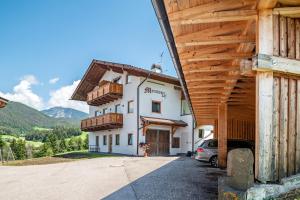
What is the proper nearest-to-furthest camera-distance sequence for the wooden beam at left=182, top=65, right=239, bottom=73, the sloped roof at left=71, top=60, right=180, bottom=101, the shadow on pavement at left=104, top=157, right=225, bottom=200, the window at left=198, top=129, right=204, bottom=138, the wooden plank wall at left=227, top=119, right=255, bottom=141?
1. the shadow on pavement at left=104, top=157, right=225, bottom=200
2. the wooden beam at left=182, top=65, right=239, bottom=73
3. the wooden plank wall at left=227, top=119, right=255, bottom=141
4. the sloped roof at left=71, top=60, right=180, bottom=101
5. the window at left=198, top=129, right=204, bottom=138

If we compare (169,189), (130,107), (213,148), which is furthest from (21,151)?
(169,189)

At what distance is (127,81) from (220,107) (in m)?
16.1

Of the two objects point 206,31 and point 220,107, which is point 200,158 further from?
point 206,31

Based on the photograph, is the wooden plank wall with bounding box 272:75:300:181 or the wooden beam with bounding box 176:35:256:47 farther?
the wooden beam with bounding box 176:35:256:47

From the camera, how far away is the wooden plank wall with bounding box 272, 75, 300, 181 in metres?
5.05

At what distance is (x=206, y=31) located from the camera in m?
6.69

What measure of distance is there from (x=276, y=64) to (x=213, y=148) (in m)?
12.2

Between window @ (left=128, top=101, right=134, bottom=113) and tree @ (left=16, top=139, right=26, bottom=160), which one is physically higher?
window @ (left=128, top=101, right=134, bottom=113)

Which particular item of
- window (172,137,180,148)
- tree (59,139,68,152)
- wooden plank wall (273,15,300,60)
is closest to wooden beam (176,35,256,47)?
wooden plank wall (273,15,300,60)

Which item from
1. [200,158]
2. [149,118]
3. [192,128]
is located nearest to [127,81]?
[149,118]

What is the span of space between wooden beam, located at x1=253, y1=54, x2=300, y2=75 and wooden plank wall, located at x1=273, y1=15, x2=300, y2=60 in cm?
14

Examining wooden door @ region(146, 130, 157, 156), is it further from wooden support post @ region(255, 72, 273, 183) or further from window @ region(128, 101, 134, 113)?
wooden support post @ region(255, 72, 273, 183)

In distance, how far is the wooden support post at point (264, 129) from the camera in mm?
4949

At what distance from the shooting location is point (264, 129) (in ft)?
16.4
